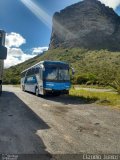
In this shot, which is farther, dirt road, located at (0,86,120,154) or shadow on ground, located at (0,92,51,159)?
dirt road, located at (0,86,120,154)

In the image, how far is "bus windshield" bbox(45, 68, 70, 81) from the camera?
901 inches

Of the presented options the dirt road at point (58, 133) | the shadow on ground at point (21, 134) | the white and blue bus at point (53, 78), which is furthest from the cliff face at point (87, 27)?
the shadow on ground at point (21, 134)

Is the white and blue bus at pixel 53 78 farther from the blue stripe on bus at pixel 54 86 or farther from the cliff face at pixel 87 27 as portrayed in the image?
the cliff face at pixel 87 27

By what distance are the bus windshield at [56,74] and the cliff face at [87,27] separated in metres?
117

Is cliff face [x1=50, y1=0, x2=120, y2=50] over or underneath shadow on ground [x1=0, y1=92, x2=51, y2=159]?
over

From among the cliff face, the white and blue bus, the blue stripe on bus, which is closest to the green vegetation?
the white and blue bus

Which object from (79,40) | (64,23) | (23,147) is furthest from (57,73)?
(64,23)

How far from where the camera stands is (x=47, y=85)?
2258cm

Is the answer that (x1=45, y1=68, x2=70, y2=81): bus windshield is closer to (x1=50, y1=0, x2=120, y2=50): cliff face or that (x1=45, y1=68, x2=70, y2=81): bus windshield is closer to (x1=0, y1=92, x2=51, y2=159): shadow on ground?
(x1=0, y1=92, x2=51, y2=159): shadow on ground

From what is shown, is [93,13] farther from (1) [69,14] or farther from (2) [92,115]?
(2) [92,115]

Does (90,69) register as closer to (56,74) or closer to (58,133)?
(56,74)

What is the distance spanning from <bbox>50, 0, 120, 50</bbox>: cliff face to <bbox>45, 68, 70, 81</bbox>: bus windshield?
117 metres

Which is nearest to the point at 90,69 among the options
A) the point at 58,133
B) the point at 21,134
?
the point at 58,133

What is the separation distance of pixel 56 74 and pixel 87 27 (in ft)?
486
